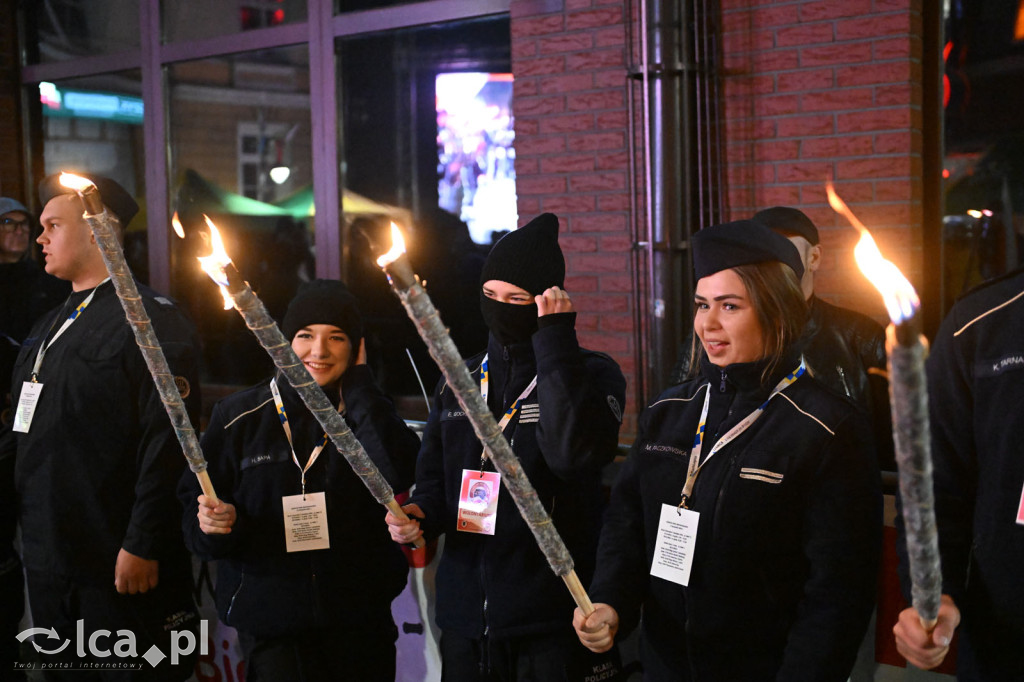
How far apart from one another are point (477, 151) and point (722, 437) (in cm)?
316

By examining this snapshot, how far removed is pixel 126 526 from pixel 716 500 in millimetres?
2305

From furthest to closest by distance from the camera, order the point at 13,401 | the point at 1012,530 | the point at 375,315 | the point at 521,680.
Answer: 1. the point at 375,315
2. the point at 13,401
3. the point at 521,680
4. the point at 1012,530

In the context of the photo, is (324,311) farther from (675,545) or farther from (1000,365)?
(1000,365)

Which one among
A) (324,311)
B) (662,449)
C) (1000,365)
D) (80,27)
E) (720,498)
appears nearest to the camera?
(1000,365)

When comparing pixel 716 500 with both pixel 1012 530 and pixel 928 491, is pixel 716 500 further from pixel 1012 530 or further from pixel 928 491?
pixel 928 491

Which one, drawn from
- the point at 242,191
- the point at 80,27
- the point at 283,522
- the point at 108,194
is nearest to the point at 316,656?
the point at 283,522

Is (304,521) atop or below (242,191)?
below

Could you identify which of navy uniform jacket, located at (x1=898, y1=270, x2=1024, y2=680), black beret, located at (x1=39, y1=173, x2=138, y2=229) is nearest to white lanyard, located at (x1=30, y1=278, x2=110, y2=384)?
black beret, located at (x1=39, y1=173, x2=138, y2=229)

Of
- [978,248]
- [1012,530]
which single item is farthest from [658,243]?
[1012,530]

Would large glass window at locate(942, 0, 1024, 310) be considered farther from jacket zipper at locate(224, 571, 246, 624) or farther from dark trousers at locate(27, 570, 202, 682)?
dark trousers at locate(27, 570, 202, 682)

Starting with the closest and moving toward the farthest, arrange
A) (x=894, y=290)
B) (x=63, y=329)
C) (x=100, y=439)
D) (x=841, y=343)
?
(x=894, y=290)
(x=841, y=343)
(x=100, y=439)
(x=63, y=329)

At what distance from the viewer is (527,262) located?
8.80ft

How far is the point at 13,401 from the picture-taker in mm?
3676

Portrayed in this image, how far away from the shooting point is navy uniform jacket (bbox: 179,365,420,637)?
2852mm
